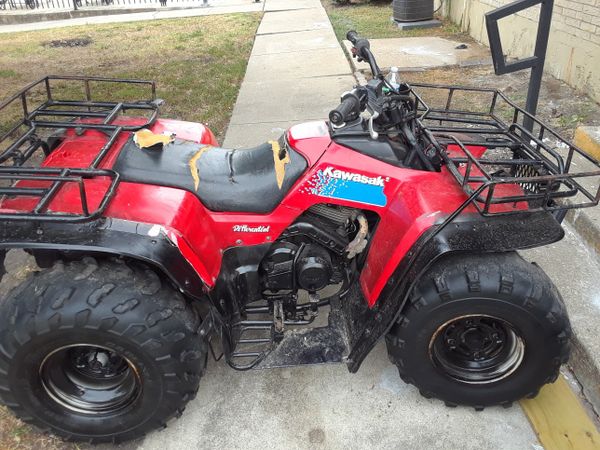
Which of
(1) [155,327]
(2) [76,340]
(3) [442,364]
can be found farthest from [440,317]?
(2) [76,340]

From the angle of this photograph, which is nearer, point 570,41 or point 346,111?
point 346,111

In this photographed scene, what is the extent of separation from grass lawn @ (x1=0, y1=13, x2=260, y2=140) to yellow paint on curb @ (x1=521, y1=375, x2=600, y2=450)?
421 cm

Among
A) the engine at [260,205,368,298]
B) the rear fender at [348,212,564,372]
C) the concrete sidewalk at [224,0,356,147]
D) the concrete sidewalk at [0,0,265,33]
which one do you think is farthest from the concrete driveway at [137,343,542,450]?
the concrete sidewalk at [0,0,265,33]

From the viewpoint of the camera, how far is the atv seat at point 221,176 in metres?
2.37

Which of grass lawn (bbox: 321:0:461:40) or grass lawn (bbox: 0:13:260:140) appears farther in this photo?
grass lawn (bbox: 321:0:461:40)

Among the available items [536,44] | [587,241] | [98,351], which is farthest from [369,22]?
[98,351]

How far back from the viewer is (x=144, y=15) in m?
14.5

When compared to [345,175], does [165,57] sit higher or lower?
lower

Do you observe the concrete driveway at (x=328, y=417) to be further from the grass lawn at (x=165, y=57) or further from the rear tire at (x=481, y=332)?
the grass lawn at (x=165, y=57)

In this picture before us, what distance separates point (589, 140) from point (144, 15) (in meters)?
13.4

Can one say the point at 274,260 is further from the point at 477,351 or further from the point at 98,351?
the point at 477,351

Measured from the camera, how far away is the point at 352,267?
2.72 meters

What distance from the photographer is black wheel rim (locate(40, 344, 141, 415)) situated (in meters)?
2.33

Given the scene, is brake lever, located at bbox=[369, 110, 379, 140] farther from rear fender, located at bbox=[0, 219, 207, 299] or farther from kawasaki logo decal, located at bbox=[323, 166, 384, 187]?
rear fender, located at bbox=[0, 219, 207, 299]
